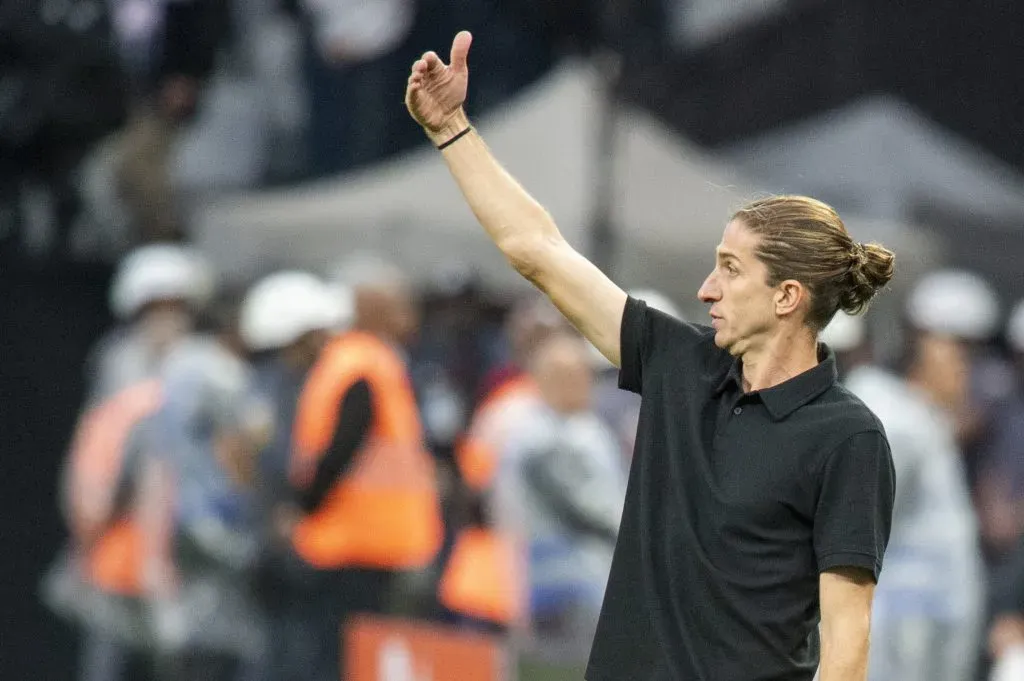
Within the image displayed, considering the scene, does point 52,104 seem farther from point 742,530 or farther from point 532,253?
point 742,530

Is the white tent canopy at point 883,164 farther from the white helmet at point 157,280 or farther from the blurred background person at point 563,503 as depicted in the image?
the white helmet at point 157,280

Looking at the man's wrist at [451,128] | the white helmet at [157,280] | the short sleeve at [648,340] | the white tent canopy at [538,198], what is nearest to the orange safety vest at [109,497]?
the white helmet at [157,280]

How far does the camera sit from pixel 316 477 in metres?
7.01

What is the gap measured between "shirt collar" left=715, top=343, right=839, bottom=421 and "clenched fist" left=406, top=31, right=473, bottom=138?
69 centimetres

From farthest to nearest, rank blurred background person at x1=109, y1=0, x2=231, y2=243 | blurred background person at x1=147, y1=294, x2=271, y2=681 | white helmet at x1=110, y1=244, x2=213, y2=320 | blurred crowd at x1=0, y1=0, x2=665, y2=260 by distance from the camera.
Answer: blurred background person at x1=109, y1=0, x2=231, y2=243
blurred crowd at x1=0, y1=0, x2=665, y2=260
white helmet at x1=110, y1=244, x2=213, y2=320
blurred background person at x1=147, y1=294, x2=271, y2=681

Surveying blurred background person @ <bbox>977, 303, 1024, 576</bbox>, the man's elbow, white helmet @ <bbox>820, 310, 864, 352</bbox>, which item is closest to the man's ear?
the man's elbow

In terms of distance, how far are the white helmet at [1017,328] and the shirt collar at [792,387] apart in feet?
16.7

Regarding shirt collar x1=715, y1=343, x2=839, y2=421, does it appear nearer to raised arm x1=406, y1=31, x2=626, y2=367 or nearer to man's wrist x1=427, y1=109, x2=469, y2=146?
raised arm x1=406, y1=31, x2=626, y2=367

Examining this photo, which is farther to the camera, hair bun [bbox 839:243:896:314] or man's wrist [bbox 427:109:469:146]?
man's wrist [bbox 427:109:469:146]

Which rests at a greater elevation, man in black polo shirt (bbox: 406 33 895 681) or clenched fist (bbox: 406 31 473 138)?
clenched fist (bbox: 406 31 473 138)

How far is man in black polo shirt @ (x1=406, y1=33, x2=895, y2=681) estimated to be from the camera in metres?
2.88

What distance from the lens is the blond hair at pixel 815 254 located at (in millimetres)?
2996

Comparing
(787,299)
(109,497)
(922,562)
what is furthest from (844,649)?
(109,497)

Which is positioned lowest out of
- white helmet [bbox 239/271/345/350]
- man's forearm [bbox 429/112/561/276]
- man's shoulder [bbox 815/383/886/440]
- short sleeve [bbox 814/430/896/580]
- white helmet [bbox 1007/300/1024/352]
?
short sleeve [bbox 814/430/896/580]
